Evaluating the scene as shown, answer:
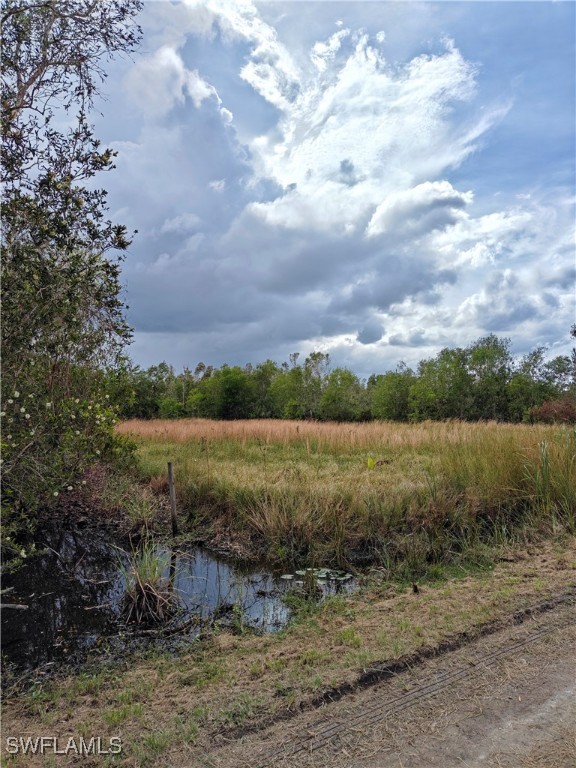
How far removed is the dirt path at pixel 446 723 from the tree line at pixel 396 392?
28149mm

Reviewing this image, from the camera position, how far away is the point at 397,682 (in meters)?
3.08

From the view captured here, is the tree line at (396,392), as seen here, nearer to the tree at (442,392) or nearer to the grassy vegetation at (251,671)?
the tree at (442,392)

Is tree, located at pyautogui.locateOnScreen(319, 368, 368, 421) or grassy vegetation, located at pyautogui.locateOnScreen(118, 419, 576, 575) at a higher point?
tree, located at pyautogui.locateOnScreen(319, 368, 368, 421)

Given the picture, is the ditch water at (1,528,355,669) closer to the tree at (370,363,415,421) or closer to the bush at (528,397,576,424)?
the bush at (528,397,576,424)

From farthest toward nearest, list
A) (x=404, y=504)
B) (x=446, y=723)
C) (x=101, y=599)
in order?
1. (x=404, y=504)
2. (x=101, y=599)
3. (x=446, y=723)

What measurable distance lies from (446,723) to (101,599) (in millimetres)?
4528

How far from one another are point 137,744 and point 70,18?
5996 millimetres

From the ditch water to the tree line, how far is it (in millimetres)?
23724

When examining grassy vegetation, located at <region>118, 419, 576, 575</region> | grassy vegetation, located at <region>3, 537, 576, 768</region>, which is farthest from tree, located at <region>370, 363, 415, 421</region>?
grassy vegetation, located at <region>3, 537, 576, 768</region>

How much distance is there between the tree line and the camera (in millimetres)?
34312

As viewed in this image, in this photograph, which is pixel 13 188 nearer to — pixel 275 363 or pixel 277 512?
pixel 277 512

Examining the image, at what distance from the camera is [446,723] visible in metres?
2.63

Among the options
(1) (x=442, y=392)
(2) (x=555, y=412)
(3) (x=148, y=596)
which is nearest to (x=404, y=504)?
(3) (x=148, y=596)

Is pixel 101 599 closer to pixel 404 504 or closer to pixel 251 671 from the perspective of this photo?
pixel 251 671
